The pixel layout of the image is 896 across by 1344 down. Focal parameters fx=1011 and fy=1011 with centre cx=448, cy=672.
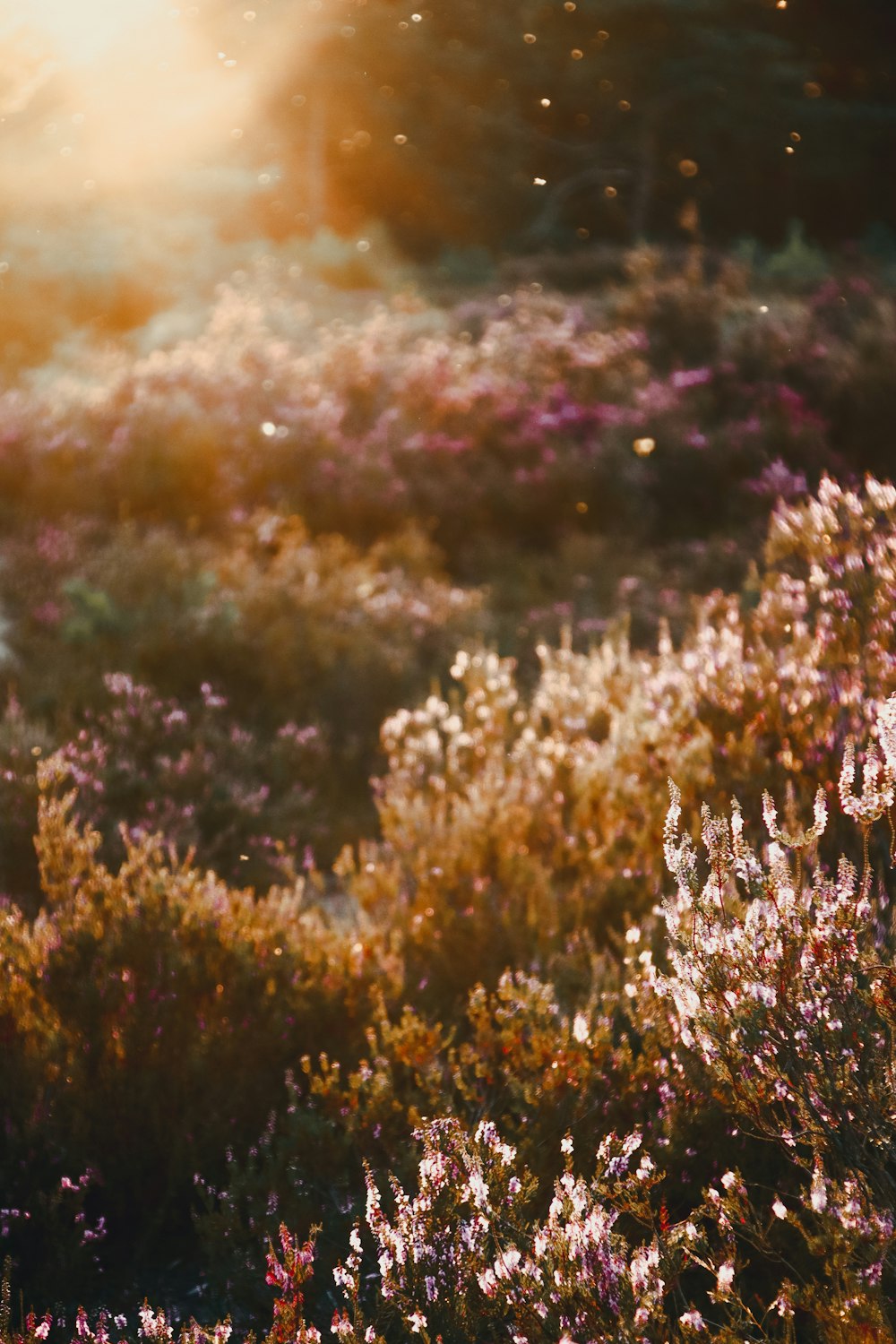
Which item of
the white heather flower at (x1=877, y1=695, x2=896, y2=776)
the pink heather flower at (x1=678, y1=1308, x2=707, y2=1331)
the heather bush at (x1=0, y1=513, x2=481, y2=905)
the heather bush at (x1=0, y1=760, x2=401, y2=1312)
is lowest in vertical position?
the heather bush at (x1=0, y1=513, x2=481, y2=905)

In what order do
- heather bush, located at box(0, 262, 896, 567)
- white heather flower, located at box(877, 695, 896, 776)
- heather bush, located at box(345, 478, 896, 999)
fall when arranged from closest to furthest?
white heather flower, located at box(877, 695, 896, 776) < heather bush, located at box(345, 478, 896, 999) < heather bush, located at box(0, 262, 896, 567)

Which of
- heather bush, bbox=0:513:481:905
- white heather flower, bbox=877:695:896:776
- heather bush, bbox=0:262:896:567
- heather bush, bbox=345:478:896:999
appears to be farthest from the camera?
heather bush, bbox=0:262:896:567

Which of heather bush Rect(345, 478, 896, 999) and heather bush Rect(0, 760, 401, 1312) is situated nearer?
heather bush Rect(0, 760, 401, 1312)

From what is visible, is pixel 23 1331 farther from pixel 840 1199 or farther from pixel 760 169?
pixel 760 169

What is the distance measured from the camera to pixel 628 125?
83.1ft

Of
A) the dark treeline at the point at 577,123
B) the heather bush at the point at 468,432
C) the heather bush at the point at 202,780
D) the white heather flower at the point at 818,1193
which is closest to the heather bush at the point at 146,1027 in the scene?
the heather bush at the point at 202,780


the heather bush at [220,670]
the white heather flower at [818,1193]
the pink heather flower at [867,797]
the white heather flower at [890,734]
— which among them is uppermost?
the white heather flower at [890,734]

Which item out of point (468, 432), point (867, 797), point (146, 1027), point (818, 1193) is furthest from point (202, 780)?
point (468, 432)

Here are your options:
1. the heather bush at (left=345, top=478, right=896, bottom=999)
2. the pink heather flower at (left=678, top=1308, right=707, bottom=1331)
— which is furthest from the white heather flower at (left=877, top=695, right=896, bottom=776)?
the heather bush at (left=345, top=478, right=896, bottom=999)

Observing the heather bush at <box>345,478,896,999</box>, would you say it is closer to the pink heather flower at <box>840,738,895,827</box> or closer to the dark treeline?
the pink heather flower at <box>840,738,895,827</box>

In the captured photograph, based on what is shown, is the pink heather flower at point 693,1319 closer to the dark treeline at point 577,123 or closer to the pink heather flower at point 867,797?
the pink heather flower at point 867,797

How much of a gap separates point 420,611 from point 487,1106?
372 cm

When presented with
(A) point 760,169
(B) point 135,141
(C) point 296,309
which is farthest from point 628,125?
(C) point 296,309

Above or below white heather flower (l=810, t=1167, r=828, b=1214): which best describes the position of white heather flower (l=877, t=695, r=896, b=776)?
above
